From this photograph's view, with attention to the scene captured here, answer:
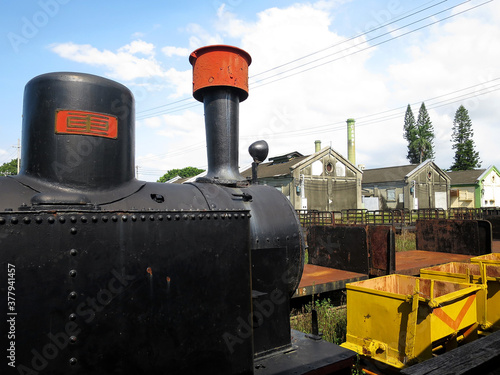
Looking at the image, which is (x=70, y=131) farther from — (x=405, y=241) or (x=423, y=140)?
(x=423, y=140)

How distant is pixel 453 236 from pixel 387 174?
26.6m

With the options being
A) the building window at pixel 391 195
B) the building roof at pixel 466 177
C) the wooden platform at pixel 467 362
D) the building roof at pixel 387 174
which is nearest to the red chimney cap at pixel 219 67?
the wooden platform at pixel 467 362

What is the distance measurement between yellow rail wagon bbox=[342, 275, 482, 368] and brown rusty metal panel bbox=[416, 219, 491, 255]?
4114mm

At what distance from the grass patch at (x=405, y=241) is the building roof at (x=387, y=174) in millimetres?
19214

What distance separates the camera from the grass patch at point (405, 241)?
1139cm

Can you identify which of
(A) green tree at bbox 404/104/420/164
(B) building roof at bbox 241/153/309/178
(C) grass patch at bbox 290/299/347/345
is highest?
(A) green tree at bbox 404/104/420/164

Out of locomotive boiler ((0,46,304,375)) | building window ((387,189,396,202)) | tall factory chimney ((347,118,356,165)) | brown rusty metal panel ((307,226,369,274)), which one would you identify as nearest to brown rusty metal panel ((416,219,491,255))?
brown rusty metal panel ((307,226,369,274))

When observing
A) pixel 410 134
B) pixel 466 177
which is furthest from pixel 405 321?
pixel 410 134

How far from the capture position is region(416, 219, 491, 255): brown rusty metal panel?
8.03 m

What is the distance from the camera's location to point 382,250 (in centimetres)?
591

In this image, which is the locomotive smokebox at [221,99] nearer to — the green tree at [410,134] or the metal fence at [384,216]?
the metal fence at [384,216]

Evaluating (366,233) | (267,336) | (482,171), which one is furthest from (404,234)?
(482,171)

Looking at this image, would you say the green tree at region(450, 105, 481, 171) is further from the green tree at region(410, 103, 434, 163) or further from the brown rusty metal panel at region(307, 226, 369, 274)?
the brown rusty metal panel at region(307, 226, 369, 274)

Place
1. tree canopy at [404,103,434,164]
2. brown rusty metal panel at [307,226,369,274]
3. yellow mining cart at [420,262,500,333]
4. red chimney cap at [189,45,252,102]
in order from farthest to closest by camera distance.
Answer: tree canopy at [404,103,434,164]
brown rusty metal panel at [307,226,369,274]
yellow mining cart at [420,262,500,333]
red chimney cap at [189,45,252,102]
